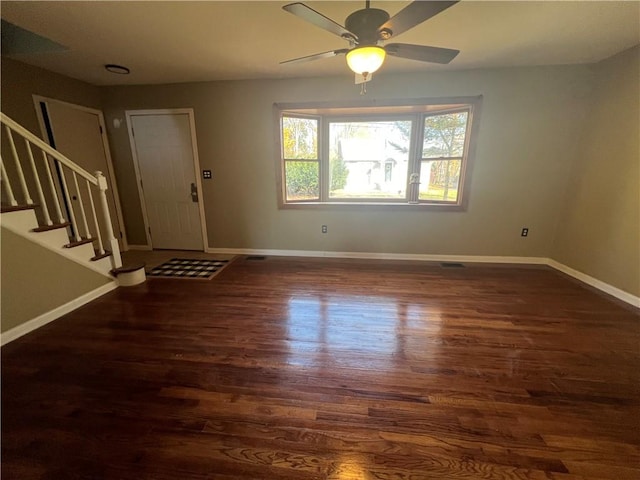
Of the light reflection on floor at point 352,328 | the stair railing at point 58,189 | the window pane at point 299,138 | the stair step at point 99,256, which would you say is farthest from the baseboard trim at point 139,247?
the light reflection on floor at point 352,328

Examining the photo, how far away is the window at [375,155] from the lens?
3.65 metres

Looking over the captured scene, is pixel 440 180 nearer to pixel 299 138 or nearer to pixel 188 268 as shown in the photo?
pixel 299 138

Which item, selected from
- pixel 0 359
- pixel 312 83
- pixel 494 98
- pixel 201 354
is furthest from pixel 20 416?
pixel 494 98

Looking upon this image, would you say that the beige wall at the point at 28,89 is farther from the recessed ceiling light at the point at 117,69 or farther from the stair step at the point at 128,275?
the stair step at the point at 128,275

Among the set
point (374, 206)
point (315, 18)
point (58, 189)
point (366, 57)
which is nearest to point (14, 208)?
point (58, 189)

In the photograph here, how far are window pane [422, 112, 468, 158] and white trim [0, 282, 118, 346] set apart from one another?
4424 mm

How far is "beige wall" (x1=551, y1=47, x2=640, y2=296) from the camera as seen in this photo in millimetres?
2604

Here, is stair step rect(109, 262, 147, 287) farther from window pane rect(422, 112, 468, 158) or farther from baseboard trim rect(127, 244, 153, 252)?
window pane rect(422, 112, 468, 158)

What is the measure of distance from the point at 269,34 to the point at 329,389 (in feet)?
9.59

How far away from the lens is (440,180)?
3.82m

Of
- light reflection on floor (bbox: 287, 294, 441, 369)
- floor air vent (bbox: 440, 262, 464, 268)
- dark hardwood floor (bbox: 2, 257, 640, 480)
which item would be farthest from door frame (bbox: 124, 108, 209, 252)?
floor air vent (bbox: 440, 262, 464, 268)

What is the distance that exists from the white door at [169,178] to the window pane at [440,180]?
346 cm

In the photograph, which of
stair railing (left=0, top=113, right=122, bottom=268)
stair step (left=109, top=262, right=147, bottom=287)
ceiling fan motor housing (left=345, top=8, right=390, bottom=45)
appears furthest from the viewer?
stair step (left=109, top=262, right=147, bottom=287)

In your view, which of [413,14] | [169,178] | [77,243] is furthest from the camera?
[169,178]
